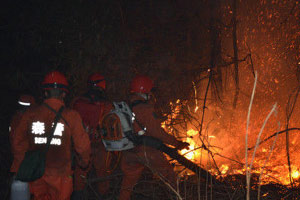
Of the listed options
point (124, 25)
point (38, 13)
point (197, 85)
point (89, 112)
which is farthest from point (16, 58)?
point (197, 85)

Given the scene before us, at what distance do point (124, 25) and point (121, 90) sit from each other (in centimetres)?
198

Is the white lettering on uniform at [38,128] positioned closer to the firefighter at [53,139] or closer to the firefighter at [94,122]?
the firefighter at [53,139]

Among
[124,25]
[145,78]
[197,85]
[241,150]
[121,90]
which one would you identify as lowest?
[241,150]

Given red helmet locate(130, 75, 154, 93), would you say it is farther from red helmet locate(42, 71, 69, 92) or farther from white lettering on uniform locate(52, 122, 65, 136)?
white lettering on uniform locate(52, 122, 65, 136)

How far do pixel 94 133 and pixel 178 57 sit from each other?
4.54 meters

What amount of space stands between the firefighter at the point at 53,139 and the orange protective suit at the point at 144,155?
954 millimetres

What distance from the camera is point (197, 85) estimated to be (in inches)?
318

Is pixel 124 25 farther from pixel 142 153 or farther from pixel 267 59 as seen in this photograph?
pixel 142 153

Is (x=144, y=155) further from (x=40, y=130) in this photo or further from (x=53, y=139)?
(x=40, y=130)

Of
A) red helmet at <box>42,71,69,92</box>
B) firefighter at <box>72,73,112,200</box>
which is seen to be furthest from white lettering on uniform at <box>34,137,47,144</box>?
firefighter at <box>72,73,112,200</box>

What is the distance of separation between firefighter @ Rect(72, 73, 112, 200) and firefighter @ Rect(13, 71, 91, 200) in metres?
0.94

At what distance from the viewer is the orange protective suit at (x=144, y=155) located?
395 centimetres

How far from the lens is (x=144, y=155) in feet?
13.1

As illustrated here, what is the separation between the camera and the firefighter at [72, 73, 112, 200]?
14.5 feet
